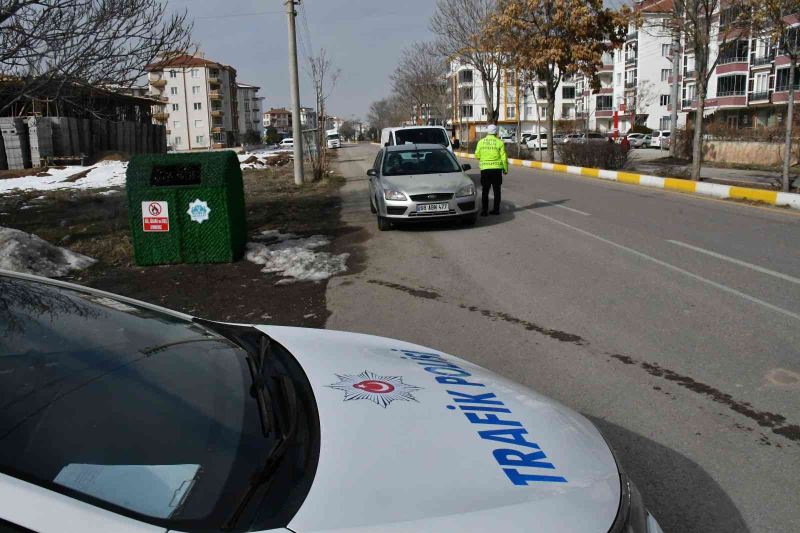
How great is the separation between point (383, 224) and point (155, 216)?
4.40m

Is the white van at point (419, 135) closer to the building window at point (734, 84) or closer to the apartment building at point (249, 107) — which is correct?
the building window at point (734, 84)

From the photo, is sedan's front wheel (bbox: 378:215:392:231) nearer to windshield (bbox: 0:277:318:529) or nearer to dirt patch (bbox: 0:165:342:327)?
dirt patch (bbox: 0:165:342:327)

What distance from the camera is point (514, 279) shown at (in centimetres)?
792

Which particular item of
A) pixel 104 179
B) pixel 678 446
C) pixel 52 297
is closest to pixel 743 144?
pixel 104 179

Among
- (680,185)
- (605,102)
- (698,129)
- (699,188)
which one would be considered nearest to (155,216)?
(699,188)

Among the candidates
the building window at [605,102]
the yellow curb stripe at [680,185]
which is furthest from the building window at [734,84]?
the yellow curb stripe at [680,185]

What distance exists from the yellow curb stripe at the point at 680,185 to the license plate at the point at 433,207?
391 inches

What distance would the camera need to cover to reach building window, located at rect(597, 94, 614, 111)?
302ft

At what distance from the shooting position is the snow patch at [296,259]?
8.58 m

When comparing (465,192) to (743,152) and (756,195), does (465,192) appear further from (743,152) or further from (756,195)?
(743,152)

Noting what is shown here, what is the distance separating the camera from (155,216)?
893 centimetres

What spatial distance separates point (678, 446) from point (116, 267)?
7.85m

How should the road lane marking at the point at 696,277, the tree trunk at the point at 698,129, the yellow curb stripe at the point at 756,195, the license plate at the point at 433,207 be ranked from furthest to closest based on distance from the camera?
the tree trunk at the point at 698,129, the yellow curb stripe at the point at 756,195, the license plate at the point at 433,207, the road lane marking at the point at 696,277

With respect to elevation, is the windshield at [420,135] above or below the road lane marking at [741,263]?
above
